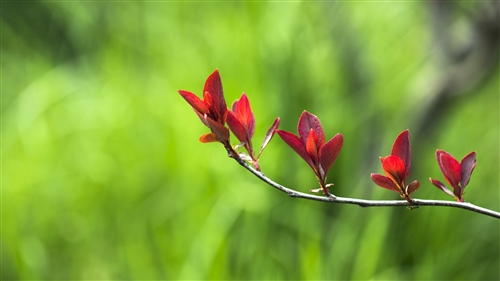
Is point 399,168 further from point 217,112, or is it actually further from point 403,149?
point 217,112

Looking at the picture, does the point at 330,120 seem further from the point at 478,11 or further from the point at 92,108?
the point at 92,108

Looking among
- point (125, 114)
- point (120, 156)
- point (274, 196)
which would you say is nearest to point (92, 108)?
point (125, 114)

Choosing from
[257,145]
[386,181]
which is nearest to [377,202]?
[386,181]

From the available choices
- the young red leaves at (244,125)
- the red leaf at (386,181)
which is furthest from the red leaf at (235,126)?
the red leaf at (386,181)

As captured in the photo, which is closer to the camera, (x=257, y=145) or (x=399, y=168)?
(x=399, y=168)

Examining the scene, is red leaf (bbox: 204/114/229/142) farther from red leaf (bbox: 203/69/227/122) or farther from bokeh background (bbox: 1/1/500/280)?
bokeh background (bbox: 1/1/500/280)

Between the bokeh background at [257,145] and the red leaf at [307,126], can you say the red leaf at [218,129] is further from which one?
the bokeh background at [257,145]
